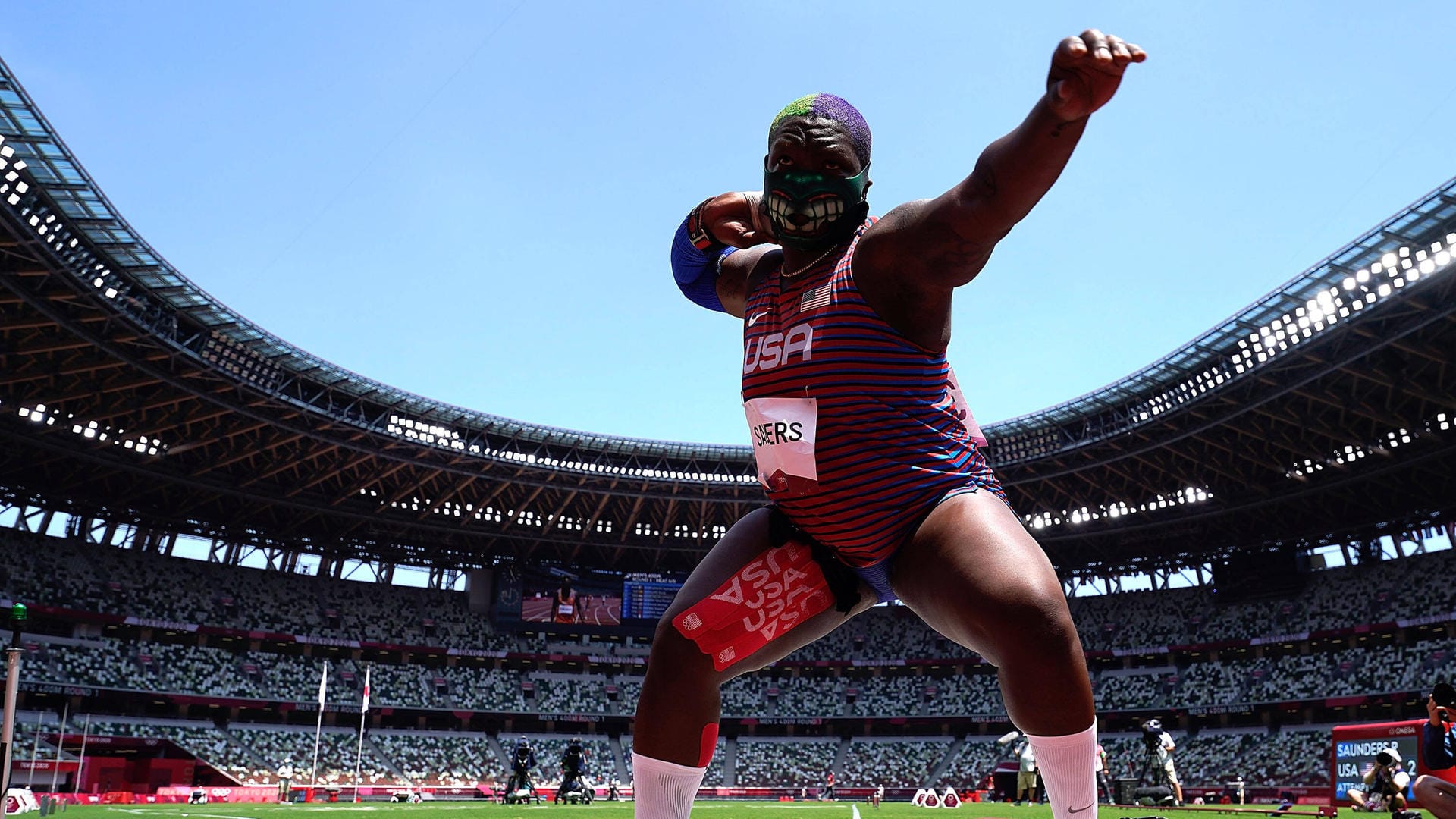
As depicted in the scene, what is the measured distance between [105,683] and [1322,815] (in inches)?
1736

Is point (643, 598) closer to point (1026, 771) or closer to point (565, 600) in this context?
point (565, 600)

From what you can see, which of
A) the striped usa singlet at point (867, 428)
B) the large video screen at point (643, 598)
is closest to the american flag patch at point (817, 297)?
the striped usa singlet at point (867, 428)

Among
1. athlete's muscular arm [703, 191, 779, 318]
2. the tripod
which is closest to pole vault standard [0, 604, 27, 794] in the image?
athlete's muscular arm [703, 191, 779, 318]

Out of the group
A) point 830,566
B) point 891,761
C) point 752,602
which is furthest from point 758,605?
point 891,761

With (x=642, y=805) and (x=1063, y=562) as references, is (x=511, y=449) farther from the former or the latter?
(x=642, y=805)

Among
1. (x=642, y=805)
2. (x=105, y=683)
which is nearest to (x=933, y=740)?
(x=105, y=683)

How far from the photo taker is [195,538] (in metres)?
48.9

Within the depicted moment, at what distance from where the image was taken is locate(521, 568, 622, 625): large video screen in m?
54.7

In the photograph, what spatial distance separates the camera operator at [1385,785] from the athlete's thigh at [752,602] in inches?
398

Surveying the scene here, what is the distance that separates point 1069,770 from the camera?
7.56ft

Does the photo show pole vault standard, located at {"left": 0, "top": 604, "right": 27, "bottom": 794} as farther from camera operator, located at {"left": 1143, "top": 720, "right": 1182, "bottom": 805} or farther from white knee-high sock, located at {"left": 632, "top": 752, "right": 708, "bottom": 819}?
camera operator, located at {"left": 1143, "top": 720, "right": 1182, "bottom": 805}

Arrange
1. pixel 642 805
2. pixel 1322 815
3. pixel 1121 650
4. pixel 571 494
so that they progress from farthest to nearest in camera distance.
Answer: pixel 1121 650, pixel 571 494, pixel 1322 815, pixel 642 805

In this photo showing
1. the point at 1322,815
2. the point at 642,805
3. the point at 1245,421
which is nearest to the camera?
the point at 642,805

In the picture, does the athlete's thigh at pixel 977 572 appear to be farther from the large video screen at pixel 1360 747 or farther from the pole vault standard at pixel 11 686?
the large video screen at pixel 1360 747
